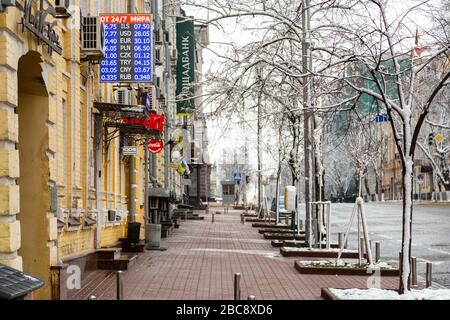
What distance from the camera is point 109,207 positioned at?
21859mm

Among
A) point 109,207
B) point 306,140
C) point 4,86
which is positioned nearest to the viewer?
point 4,86

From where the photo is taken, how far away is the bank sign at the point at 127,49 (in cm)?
1981

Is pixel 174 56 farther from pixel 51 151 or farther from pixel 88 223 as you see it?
pixel 51 151

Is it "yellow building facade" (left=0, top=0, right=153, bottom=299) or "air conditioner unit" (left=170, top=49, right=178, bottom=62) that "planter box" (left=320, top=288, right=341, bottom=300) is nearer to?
"yellow building facade" (left=0, top=0, right=153, bottom=299)

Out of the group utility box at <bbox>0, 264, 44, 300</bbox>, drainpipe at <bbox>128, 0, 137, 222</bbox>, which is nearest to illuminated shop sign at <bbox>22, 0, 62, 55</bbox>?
utility box at <bbox>0, 264, 44, 300</bbox>

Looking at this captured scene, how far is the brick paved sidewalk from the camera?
13477 millimetres

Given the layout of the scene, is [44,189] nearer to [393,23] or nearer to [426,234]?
[393,23]

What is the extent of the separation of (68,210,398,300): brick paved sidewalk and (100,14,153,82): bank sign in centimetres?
469

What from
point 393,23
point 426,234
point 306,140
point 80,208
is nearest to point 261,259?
point 306,140

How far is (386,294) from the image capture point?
1174 cm

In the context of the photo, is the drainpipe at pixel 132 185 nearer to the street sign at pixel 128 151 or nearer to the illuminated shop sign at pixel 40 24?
the street sign at pixel 128 151

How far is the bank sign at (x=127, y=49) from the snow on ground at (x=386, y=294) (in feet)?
31.4

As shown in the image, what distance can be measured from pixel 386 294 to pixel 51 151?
17.7ft

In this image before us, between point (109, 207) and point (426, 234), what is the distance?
46.0ft
